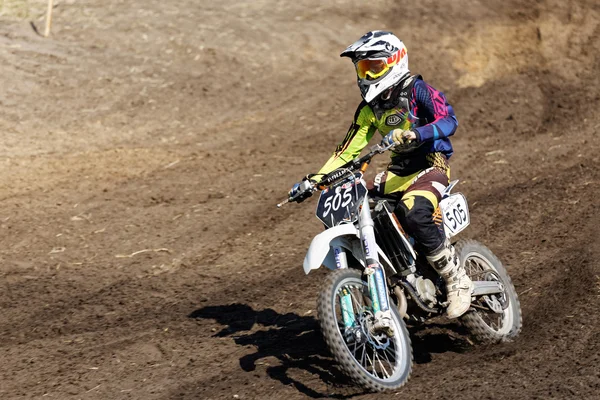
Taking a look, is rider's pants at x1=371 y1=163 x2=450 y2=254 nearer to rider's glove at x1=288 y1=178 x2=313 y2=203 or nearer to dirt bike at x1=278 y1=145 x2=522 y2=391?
dirt bike at x1=278 y1=145 x2=522 y2=391

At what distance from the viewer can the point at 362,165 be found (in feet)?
21.8

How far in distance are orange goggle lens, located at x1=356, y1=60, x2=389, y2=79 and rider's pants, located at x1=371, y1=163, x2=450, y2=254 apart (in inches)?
33.6

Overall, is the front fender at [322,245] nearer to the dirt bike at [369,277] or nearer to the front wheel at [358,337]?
the dirt bike at [369,277]

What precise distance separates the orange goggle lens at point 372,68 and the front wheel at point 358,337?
5.10 ft

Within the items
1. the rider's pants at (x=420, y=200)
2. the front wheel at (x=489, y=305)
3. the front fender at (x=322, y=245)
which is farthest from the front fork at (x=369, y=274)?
the front wheel at (x=489, y=305)

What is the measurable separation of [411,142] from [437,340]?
1.92 m

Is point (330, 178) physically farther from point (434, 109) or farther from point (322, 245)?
point (434, 109)

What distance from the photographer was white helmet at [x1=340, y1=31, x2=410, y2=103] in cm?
664

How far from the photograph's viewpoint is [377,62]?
670 cm

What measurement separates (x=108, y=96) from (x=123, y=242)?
5205 mm

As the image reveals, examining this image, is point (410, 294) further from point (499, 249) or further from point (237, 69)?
point (237, 69)

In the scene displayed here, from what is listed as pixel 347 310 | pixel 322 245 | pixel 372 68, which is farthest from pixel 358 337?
pixel 372 68

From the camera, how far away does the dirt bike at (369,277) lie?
19.8ft

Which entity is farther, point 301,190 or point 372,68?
point 372,68
